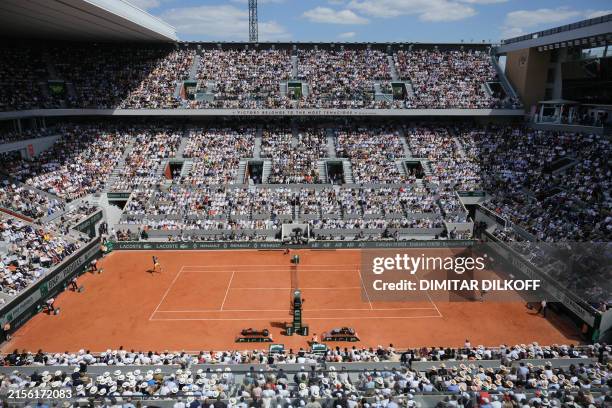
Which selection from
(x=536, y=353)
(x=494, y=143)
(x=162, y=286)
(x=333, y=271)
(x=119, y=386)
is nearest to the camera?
(x=119, y=386)

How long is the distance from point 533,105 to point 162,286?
40.3 m

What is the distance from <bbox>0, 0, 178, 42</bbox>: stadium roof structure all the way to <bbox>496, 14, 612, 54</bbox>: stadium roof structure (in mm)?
36522

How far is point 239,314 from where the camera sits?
24312mm

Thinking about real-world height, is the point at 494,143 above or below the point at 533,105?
below

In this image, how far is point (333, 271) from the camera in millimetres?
30609

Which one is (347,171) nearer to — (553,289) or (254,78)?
(254,78)

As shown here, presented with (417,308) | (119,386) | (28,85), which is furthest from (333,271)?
(28,85)

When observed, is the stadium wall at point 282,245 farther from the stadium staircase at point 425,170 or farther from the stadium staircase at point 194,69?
the stadium staircase at point 194,69

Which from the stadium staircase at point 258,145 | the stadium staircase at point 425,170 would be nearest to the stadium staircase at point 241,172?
the stadium staircase at point 258,145

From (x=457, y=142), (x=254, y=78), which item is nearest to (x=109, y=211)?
(x=254, y=78)

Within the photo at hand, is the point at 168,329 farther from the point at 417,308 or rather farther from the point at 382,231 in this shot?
the point at 382,231

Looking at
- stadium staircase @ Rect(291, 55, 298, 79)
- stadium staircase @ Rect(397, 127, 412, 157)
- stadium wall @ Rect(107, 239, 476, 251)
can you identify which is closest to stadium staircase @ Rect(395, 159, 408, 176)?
stadium staircase @ Rect(397, 127, 412, 157)

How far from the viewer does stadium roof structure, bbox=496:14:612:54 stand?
3291cm

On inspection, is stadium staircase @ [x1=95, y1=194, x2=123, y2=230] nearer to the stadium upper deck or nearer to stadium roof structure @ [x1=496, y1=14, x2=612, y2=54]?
the stadium upper deck
